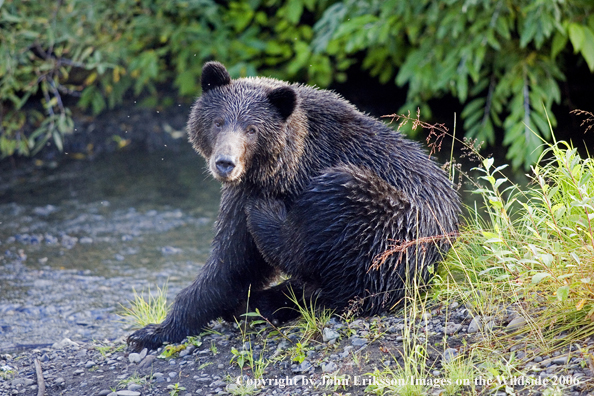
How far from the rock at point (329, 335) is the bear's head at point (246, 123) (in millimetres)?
1130

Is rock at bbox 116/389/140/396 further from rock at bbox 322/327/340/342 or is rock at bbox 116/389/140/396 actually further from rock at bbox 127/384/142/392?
rock at bbox 322/327/340/342

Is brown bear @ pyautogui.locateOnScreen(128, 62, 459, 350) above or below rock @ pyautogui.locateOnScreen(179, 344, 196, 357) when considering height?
above

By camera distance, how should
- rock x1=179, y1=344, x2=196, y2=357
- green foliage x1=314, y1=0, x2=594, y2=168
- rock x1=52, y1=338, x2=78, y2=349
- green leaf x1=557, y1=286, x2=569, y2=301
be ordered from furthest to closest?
1. green foliage x1=314, y1=0, x2=594, y2=168
2. rock x1=52, y1=338, x2=78, y2=349
3. rock x1=179, y1=344, x2=196, y2=357
4. green leaf x1=557, y1=286, x2=569, y2=301

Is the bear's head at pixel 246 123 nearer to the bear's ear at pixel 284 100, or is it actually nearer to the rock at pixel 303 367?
the bear's ear at pixel 284 100

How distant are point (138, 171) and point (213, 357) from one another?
21.8ft

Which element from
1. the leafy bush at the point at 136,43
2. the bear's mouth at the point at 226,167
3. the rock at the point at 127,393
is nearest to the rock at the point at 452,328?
the bear's mouth at the point at 226,167

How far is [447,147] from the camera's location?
418 inches

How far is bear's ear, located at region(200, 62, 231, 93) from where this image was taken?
4547 mm

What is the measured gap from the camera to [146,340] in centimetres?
466

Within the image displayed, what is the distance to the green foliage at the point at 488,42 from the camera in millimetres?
7297

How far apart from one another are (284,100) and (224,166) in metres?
0.67

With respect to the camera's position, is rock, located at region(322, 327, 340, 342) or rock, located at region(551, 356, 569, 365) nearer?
rock, located at region(551, 356, 569, 365)

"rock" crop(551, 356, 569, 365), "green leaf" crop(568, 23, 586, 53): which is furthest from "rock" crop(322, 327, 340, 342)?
"green leaf" crop(568, 23, 586, 53)

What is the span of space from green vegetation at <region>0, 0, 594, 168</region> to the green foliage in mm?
17
